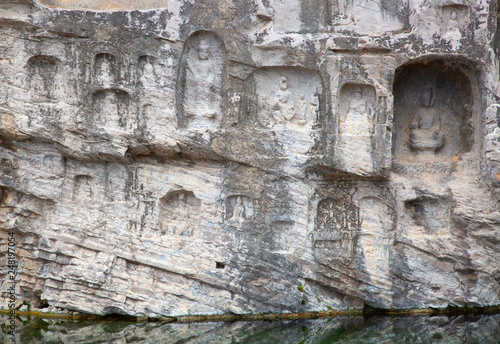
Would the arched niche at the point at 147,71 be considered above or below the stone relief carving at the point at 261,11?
below

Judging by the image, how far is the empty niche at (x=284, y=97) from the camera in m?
9.70

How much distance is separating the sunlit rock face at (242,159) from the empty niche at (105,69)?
0.07 ft

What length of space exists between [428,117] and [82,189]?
18.5ft

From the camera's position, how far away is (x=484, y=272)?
379 inches

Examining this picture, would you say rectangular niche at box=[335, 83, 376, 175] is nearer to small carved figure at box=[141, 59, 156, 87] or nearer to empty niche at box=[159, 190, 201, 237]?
empty niche at box=[159, 190, 201, 237]

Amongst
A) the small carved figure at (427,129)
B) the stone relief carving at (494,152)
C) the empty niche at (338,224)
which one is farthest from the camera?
the small carved figure at (427,129)

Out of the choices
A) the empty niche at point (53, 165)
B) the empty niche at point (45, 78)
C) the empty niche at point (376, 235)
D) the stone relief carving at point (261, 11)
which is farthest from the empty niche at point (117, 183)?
the empty niche at point (376, 235)

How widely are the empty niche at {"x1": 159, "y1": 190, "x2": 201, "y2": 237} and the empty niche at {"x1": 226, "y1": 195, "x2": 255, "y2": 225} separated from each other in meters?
0.51

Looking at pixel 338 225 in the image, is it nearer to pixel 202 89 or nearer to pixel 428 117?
pixel 428 117

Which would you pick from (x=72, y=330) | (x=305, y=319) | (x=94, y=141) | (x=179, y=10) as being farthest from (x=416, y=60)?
(x=72, y=330)

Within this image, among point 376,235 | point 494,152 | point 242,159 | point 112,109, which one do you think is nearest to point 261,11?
point 242,159

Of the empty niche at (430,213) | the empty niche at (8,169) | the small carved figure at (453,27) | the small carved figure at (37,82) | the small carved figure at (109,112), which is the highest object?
the small carved figure at (453,27)

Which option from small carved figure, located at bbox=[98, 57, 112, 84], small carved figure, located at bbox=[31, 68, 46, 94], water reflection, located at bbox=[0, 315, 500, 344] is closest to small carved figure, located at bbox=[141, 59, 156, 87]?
small carved figure, located at bbox=[98, 57, 112, 84]

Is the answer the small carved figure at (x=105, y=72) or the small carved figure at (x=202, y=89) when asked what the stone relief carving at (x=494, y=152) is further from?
the small carved figure at (x=105, y=72)
